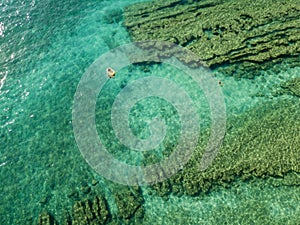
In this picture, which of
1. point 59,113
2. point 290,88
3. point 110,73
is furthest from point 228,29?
point 59,113

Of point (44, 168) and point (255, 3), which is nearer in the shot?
point (44, 168)

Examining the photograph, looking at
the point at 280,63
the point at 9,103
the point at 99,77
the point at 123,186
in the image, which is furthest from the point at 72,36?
the point at 280,63

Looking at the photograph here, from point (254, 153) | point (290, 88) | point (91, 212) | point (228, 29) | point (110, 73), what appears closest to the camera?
point (91, 212)

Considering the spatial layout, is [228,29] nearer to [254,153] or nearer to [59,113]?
[254,153]

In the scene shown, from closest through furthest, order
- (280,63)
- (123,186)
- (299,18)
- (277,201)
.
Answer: (277,201)
(123,186)
(280,63)
(299,18)

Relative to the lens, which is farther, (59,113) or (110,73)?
(110,73)

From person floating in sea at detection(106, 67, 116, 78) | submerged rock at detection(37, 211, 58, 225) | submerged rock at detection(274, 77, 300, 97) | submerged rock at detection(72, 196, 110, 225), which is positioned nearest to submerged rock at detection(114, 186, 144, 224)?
submerged rock at detection(72, 196, 110, 225)

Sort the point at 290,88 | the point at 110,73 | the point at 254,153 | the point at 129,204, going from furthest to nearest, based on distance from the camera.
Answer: the point at 110,73 < the point at 290,88 < the point at 254,153 < the point at 129,204

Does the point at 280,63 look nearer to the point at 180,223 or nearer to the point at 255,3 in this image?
the point at 255,3
